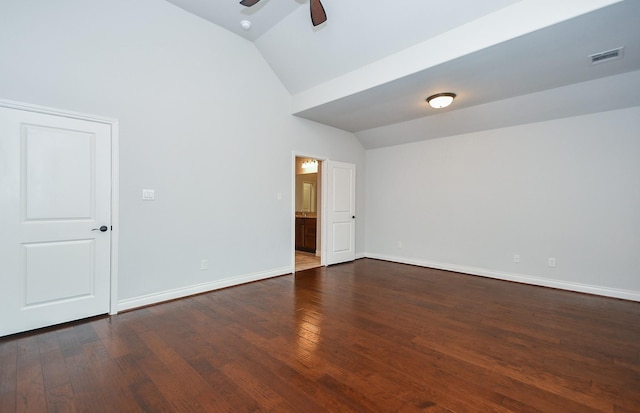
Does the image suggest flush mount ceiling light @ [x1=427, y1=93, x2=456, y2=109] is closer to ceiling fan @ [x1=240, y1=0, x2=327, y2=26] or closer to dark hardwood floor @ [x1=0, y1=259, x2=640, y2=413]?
ceiling fan @ [x1=240, y1=0, x2=327, y2=26]

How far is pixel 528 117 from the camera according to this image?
4.43 metres

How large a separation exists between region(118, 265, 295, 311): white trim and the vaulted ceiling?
277 cm

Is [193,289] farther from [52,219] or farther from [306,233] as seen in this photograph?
[306,233]

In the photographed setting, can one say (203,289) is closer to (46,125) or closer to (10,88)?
(46,125)

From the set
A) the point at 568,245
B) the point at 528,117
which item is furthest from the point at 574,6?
the point at 568,245

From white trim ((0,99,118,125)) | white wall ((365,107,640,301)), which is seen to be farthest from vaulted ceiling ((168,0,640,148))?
white trim ((0,99,118,125))

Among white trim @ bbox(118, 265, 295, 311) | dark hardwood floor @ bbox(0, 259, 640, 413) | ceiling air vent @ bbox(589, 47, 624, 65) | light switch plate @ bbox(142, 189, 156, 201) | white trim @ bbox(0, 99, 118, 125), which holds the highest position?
ceiling air vent @ bbox(589, 47, 624, 65)

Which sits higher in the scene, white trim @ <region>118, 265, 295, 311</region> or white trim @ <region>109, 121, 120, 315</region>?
white trim @ <region>109, 121, 120, 315</region>

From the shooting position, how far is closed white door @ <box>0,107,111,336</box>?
8.68ft

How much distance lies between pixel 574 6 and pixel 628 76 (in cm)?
186

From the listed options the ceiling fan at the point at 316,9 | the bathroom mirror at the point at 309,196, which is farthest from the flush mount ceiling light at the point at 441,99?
the bathroom mirror at the point at 309,196

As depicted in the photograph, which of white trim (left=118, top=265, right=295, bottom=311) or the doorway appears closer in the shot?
white trim (left=118, top=265, right=295, bottom=311)

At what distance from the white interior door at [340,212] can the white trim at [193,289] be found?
4.02 feet

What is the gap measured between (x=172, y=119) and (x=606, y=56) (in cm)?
494
